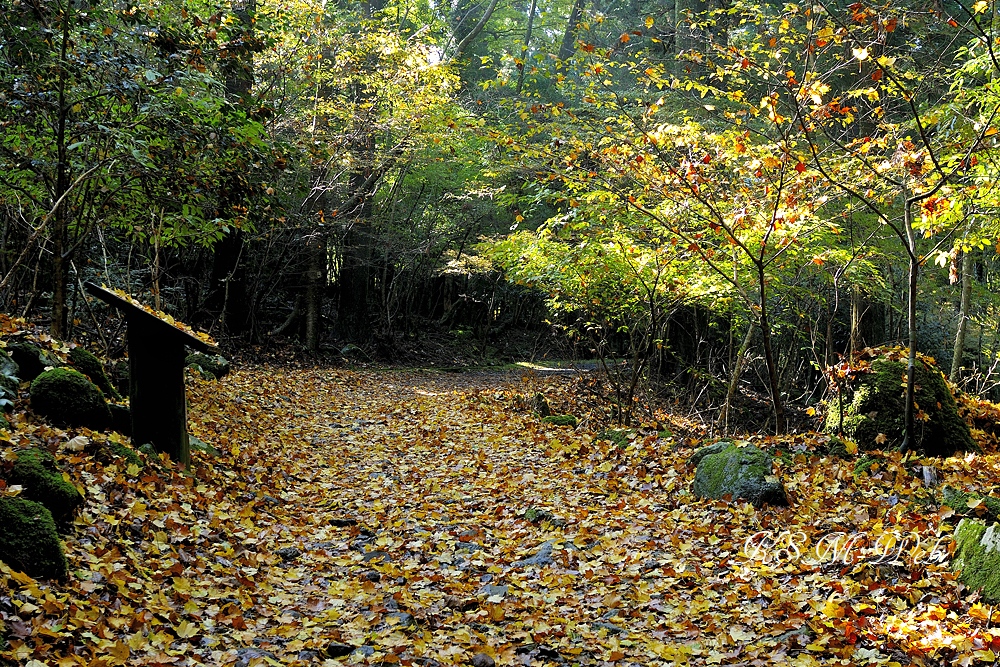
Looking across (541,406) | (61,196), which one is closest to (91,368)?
(61,196)

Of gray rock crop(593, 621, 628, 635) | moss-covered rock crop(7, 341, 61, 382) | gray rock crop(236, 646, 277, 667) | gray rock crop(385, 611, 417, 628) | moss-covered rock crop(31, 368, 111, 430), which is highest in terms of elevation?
moss-covered rock crop(7, 341, 61, 382)

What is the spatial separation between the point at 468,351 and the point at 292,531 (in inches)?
736

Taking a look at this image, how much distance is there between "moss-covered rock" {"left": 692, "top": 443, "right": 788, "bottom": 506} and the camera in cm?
657

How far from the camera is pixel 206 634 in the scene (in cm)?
410

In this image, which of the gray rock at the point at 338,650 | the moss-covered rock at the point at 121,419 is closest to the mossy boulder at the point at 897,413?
the gray rock at the point at 338,650

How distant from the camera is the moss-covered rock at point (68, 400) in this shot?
6152 mm

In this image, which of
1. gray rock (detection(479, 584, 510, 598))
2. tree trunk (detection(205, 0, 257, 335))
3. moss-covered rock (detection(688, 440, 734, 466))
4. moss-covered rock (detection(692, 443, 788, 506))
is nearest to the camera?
gray rock (detection(479, 584, 510, 598))

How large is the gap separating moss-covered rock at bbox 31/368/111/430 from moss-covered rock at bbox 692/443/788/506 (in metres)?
5.90

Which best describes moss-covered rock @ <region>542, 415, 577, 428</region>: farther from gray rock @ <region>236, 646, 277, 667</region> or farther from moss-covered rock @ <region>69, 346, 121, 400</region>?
gray rock @ <region>236, 646, 277, 667</region>

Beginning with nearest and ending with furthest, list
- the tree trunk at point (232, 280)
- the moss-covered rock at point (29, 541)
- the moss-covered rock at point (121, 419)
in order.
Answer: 1. the moss-covered rock at point (29, 541)
2. the moss-covered rock at point (121, 419)
3. the tree trunk at point (232, 280)

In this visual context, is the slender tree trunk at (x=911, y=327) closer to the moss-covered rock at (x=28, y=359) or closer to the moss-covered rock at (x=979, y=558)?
the moss-covered rock at (x=979, y=558)

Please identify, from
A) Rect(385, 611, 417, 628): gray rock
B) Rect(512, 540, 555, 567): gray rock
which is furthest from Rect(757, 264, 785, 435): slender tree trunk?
Rect(385, 611, 417, 628): gray rock

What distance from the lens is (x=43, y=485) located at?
448cm

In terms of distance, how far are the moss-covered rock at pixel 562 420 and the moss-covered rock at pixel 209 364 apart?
594cm
